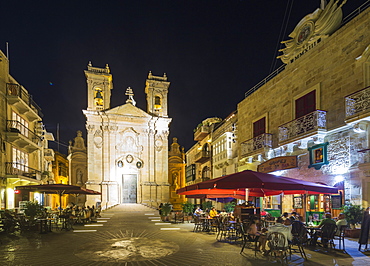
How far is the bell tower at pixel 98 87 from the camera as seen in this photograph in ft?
114

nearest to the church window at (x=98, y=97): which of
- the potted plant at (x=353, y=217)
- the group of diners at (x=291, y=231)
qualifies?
the group of diners at (x=291, y=231)

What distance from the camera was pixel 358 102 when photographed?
10977 millimetres

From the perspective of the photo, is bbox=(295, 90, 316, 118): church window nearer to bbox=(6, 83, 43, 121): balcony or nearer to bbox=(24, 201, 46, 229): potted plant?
bbox=(24, 201, 46, 229): potted plant

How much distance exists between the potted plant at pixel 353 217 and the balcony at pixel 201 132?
22.9 metres

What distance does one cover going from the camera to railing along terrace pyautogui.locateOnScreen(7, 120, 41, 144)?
68.1 ft

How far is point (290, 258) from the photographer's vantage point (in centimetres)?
779

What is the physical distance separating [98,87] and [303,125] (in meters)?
27.6

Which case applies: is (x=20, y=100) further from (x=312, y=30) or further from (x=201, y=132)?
(x=312, y=30)

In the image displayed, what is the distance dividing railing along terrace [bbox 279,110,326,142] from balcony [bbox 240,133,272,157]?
162 cm

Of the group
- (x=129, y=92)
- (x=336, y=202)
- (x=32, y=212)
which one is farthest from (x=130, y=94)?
(x=336, y=202)

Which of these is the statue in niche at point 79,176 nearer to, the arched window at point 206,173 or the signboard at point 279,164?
the arched window at point 206,173

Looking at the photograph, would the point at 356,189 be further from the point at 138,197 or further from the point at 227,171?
the point at 138,197

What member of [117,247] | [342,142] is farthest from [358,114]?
[117,247]

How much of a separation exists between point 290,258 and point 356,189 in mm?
5519
